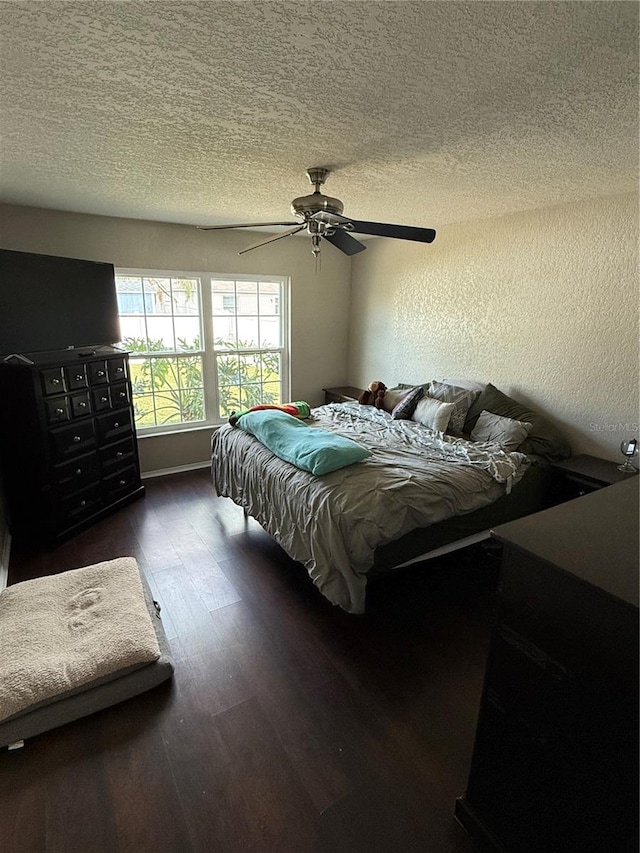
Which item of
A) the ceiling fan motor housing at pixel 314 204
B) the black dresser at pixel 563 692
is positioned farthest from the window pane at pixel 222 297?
the black dresser at pixel 563 692

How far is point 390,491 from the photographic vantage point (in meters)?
2.18

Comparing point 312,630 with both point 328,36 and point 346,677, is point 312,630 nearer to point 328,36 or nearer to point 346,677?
point 346,677

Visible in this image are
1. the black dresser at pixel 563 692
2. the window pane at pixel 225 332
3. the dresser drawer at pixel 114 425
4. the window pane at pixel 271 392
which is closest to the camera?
the black dresser at pixel 563 692

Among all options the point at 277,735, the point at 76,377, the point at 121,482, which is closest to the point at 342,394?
the point at 121,482

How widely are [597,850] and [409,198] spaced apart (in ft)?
10.4

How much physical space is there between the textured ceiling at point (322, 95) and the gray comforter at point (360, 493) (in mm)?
1655

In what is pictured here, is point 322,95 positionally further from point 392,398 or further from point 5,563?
point 5,563

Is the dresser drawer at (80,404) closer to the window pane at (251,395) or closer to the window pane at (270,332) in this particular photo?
the window pane at (251,395)

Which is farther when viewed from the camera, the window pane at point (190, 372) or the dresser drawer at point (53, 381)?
the window pane at point (190, 372)

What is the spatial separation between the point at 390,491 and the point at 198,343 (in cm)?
293

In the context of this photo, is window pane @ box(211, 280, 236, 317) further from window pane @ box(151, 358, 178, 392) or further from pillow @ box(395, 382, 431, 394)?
pillow @ box(395, 382, 431, 394)

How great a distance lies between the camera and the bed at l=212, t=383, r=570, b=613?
208cm

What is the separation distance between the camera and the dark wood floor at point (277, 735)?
1338 mm

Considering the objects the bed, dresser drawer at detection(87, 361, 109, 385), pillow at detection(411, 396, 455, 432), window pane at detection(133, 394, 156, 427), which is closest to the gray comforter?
the bed
